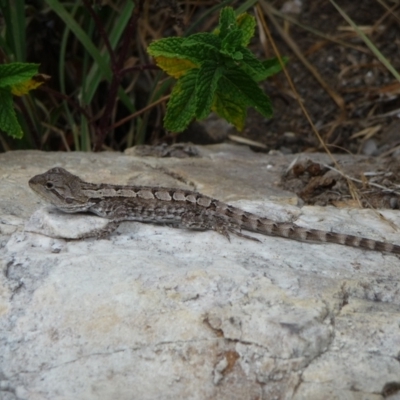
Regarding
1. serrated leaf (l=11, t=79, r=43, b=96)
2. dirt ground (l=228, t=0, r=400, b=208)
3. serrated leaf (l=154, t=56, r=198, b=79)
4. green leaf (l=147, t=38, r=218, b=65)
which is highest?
green leaf (l=147, t=38, r=218, b=65)

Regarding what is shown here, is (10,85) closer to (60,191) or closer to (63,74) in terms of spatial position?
(60,191)

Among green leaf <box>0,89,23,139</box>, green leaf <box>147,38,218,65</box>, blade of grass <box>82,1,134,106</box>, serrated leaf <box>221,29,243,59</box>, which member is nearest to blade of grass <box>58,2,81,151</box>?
blade of grass <box>82,1,134,106</box>

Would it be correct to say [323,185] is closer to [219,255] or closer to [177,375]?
[219,255]

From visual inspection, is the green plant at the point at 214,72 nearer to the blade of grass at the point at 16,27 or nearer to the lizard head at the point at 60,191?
the lizard head at the point at 60,191

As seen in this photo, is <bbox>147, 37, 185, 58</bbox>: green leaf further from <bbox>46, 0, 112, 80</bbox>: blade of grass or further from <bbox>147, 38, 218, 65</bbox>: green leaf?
<bbox>46, 0, 112, 80</bbox>: blade of grass

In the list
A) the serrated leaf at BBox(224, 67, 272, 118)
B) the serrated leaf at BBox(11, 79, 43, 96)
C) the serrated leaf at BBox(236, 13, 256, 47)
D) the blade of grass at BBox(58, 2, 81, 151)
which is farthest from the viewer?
the blade of grass at BBox(58, 2, 81, 151)

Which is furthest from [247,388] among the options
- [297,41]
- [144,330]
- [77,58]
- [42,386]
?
[297,41]

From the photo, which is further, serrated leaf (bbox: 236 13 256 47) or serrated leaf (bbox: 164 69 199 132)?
serrated leaf (bbox: 236 13 256 47)

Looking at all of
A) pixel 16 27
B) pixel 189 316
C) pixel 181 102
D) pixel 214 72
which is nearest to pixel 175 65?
pixel 181 102
